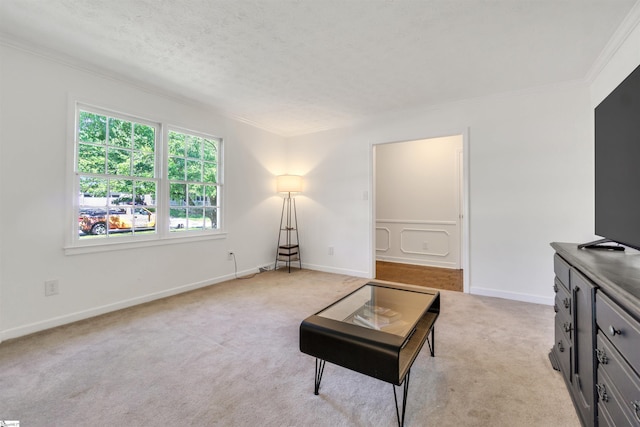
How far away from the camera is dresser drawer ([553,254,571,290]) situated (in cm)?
159

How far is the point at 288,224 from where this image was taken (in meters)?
4.96

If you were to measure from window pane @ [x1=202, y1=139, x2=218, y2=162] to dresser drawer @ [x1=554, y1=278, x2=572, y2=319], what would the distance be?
387cm

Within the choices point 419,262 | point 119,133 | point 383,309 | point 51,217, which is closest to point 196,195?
point 119,133

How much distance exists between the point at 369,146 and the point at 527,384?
3246 millimetres

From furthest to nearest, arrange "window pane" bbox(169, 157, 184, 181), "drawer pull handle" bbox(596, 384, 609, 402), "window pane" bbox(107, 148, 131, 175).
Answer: "window pane" bbox(169, 157, 184, 181) → "window pane" bbox(107, 148, 131, 175) → "drawer pull handle" bbox(596, 384, 609, 402)

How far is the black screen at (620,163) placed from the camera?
1.24 m

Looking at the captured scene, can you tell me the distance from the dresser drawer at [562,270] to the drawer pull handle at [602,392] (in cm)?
54

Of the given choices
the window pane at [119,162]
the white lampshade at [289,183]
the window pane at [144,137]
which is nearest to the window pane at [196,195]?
the window pane at [144,137]

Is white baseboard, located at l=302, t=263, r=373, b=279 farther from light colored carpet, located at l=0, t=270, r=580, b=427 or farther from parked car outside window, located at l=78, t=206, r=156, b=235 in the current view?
parked car outside window, located at l=78, t=206, r=156, b=235

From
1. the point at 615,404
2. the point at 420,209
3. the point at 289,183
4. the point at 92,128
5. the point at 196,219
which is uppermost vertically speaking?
the point at 92,128

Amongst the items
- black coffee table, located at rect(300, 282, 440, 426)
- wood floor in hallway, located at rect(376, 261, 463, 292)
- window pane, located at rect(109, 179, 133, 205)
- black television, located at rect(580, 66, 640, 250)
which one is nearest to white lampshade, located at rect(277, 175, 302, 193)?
wood floor in hallway, located at rect(376, 261, 463, 292)

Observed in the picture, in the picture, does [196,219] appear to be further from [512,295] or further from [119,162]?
[512,295]

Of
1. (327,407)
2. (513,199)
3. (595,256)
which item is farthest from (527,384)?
(513,199)

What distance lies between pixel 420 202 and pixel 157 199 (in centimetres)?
423
